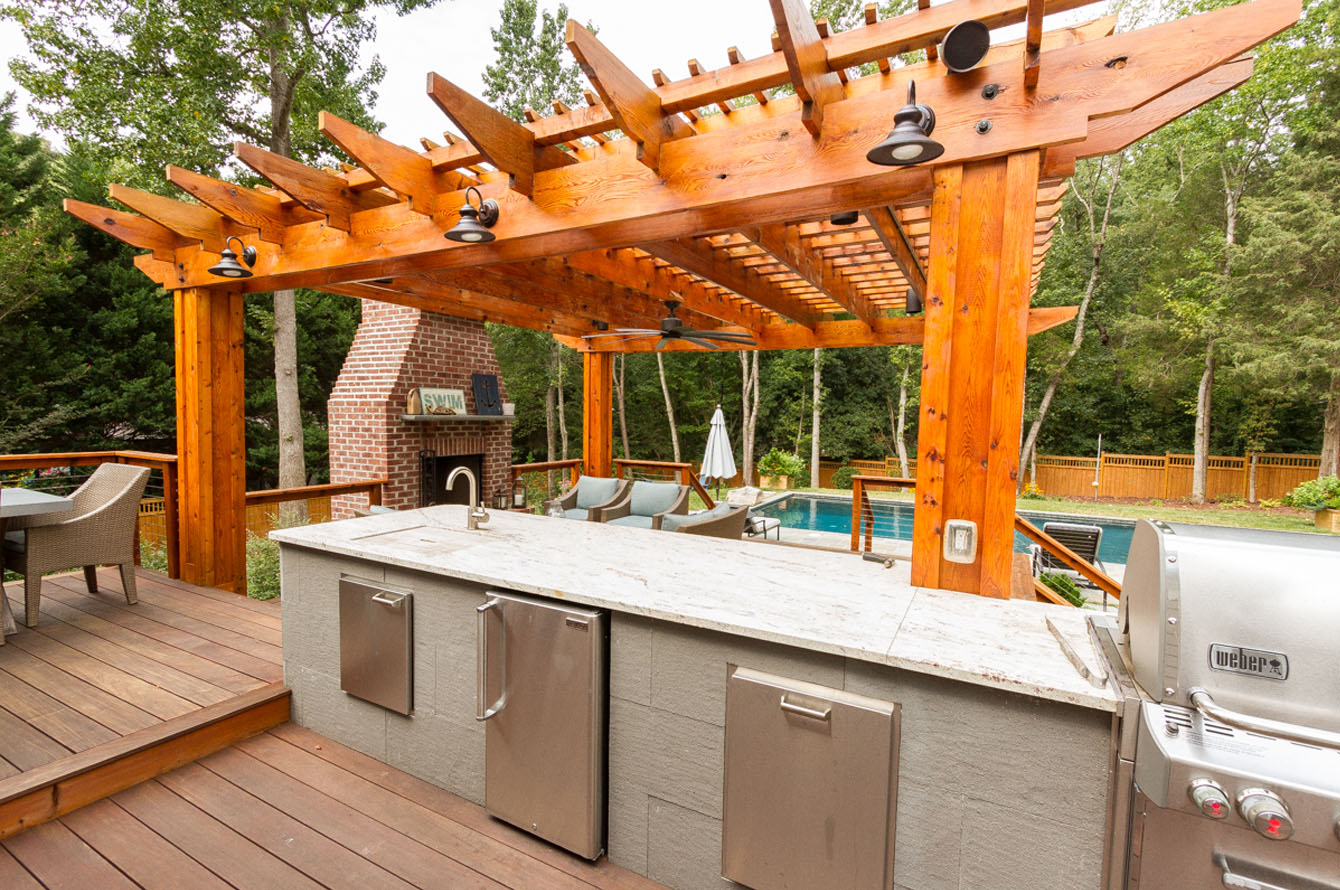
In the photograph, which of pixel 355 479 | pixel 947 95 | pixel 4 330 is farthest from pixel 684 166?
pixel 4 330

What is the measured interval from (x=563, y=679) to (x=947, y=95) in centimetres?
209

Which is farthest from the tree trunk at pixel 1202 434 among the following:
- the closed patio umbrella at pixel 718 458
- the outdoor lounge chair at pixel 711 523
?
the outdoor lounge chair at pixel 711 523

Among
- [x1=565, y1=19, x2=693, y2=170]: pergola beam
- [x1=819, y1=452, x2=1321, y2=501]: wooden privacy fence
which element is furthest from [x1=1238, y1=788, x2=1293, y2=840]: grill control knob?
[x1=819, y1=452, x2=1321, y2=501]: wooden privacy fence

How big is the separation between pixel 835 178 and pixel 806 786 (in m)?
1.77

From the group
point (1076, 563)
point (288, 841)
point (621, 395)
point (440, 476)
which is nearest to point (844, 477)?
point (621, 395)

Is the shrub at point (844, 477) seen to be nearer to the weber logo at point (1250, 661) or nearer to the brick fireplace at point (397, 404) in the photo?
the brick fireplace at point (397, 404)

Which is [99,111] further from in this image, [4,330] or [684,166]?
[684,166]

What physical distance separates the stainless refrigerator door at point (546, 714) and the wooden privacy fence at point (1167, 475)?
1097 cm

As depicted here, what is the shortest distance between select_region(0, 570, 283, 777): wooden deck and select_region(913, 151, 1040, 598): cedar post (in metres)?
2.88

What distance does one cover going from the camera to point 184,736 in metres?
2.20

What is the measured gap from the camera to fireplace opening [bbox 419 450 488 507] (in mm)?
6125

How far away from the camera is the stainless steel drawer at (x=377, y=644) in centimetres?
209

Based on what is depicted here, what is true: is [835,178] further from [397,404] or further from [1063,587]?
[397,404]

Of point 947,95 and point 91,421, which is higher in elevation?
point 947,95
